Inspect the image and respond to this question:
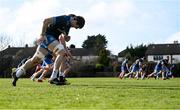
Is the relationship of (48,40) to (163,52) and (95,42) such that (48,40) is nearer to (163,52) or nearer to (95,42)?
(163,52)

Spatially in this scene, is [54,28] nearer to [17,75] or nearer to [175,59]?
[17,75]

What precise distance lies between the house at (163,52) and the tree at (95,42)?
16.8 metres

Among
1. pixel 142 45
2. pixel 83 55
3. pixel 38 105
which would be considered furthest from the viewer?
pixel 83 55

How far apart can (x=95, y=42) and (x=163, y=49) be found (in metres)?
24.6

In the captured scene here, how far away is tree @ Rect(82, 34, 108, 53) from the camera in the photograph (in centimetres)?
14975

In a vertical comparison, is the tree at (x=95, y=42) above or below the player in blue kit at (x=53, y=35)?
above

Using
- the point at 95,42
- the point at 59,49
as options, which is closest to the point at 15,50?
the point at 95,42

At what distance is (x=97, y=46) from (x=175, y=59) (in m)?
26.5

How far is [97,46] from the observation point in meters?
150

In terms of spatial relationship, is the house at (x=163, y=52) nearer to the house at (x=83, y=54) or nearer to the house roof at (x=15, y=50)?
the house at (x=83, y=54)

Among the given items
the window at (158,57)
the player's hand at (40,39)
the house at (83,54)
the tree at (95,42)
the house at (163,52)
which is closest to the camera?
the player's hand at (40,39)

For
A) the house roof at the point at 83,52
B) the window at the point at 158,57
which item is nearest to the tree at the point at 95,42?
the house roof at the point at 83,52

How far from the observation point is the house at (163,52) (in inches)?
5404

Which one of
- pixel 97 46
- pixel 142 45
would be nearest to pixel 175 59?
pixel 142 45
